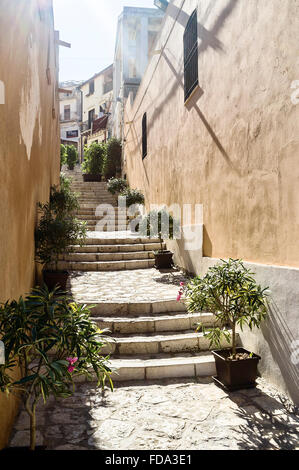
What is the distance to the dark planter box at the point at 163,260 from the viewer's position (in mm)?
7930

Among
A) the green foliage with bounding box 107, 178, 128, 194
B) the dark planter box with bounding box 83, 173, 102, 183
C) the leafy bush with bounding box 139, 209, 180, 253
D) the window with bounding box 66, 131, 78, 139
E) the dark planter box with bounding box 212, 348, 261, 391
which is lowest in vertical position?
the dark planter box with bounding box 212, 348, 261, 391

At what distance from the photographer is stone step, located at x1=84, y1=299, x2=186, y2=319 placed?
5.30 m

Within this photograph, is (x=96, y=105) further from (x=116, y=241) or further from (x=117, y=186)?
(x=116, y=241)

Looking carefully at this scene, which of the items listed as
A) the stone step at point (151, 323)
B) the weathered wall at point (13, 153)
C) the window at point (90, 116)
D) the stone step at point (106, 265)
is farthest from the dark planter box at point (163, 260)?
the window at point (90, 116)

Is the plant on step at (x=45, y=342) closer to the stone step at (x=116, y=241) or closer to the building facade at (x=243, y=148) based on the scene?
the building facade at (x=243, y=148)

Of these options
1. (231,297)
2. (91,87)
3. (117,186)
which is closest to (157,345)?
(231,297)

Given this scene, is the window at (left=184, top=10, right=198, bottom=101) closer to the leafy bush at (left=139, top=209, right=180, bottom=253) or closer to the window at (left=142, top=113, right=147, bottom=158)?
the leafy bush at (left=139, top=209, right=180, bottom=253)

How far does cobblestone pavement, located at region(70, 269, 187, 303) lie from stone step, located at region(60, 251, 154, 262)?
1.73ft

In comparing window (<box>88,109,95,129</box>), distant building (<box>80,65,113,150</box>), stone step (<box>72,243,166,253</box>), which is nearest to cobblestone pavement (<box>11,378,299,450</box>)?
stone step (<box>72,243,166,253</box>)

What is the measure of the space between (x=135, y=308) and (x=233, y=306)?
1.81 m

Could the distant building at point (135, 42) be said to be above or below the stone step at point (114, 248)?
above

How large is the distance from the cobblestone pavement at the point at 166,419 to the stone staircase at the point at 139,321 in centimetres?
25

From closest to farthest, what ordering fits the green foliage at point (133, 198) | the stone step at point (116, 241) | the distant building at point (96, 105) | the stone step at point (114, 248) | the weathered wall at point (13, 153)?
the weathered wall at point (13, 153) → the stone step at point (114, 248) → the stone step at point (116, 241) → the green foliage at point (133, 198) → the distant building at point (96, 105)

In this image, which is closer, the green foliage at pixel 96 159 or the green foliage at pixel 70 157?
the green foliage at pixel 96 159
